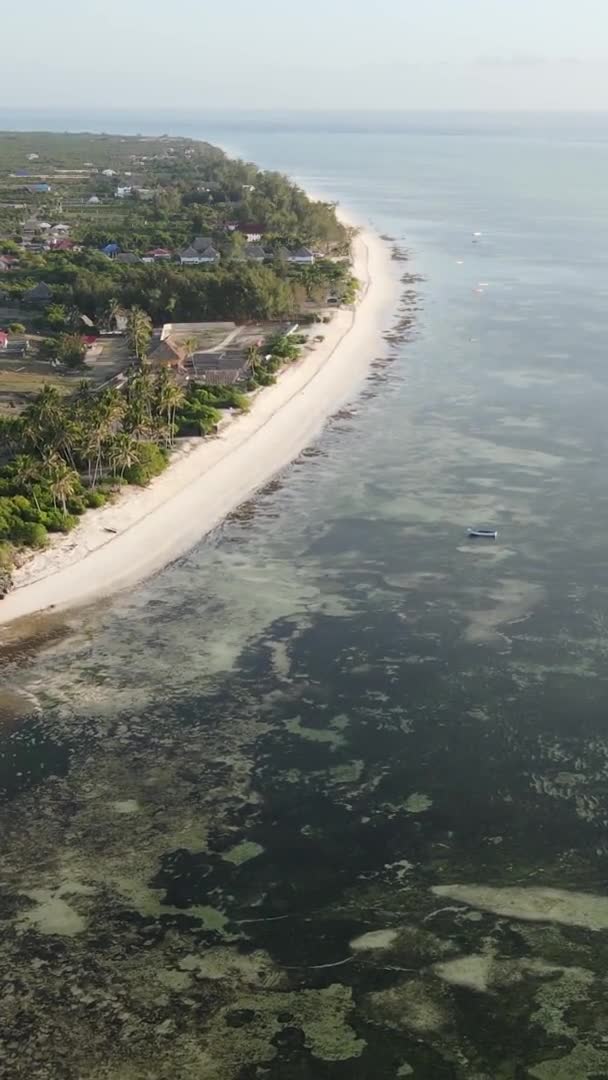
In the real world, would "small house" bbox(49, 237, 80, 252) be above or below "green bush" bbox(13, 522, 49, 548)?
above

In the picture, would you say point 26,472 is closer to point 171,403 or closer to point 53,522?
point 53,522

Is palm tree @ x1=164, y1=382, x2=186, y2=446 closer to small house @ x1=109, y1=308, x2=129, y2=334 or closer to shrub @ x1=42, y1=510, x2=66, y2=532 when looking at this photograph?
shrub @ x1=42, y1=510, x2=66, y2=532

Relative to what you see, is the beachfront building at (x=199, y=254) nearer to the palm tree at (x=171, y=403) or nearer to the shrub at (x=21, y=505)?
the palm tree at (x=171, y=403)

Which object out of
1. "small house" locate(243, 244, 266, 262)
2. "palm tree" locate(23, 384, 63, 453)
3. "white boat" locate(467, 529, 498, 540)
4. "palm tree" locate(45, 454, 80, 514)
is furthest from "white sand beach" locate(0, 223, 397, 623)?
"small house" locate(243, 244, 266, 262)

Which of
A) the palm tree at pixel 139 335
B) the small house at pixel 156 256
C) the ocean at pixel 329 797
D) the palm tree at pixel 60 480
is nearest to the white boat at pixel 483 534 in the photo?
the ocean at pixel 329 797

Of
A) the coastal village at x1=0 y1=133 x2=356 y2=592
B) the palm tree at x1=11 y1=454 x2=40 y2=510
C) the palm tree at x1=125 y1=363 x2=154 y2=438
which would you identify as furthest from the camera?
the palm tree at x1=125 y1=363 x2=154 y2=438

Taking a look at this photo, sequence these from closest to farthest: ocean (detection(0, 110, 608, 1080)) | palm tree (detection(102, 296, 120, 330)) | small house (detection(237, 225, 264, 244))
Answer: ocean (detection(0, 110, 608, 1080)) → palm tree (detection(102, 296, 120, 330)) → small house (detection(237, 225, 264, 244))
